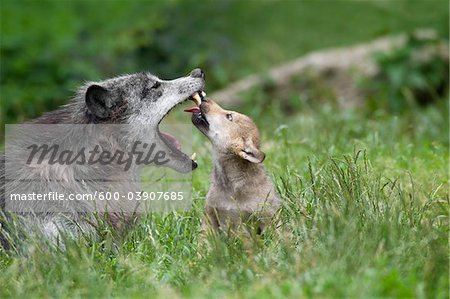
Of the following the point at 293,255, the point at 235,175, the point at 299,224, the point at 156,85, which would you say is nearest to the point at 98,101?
the point at 156,85

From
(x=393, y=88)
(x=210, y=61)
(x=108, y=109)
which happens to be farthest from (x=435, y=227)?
(x=210, y=61)

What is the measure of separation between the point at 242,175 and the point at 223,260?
124 centimetres

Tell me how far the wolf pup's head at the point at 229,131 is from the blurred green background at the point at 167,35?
26.6 ft

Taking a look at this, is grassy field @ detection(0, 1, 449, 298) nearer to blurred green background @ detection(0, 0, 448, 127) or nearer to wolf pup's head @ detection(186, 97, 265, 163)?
blurred green background @ detection(0, 0, 448, 127)

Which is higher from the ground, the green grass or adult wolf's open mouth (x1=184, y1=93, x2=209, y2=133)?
adult wolf's open mouth (x1=184, y1=93, x2=209, y2=133)

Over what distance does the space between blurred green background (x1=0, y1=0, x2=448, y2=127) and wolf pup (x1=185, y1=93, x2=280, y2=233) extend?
8211mm

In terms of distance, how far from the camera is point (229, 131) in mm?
6543

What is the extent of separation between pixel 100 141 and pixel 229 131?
0.96 metres

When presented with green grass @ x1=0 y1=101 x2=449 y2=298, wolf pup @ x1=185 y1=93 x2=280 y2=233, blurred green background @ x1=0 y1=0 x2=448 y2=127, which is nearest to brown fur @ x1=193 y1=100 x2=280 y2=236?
wolf pup @ x1=185 y1=93 x2=280 y2=233

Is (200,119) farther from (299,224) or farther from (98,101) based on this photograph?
(299,224)

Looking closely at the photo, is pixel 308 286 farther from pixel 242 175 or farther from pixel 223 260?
pixel 242 175

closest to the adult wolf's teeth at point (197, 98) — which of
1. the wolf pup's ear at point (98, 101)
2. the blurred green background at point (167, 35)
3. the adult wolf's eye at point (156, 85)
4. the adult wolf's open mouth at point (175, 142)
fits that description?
the adult wolf's open mouth at point (175, 142)

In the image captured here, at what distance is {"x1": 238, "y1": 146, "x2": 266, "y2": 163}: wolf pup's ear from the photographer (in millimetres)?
6328

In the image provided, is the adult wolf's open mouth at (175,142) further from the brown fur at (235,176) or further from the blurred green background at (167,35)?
the blurred green background at (167,35)
